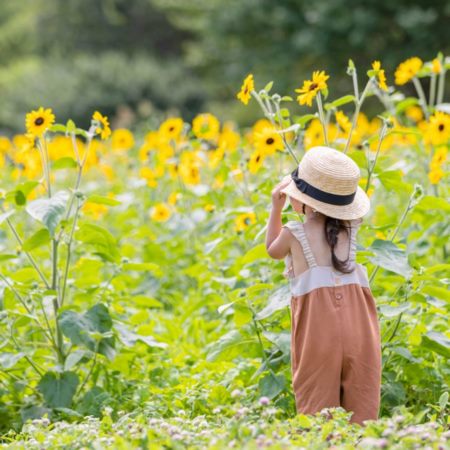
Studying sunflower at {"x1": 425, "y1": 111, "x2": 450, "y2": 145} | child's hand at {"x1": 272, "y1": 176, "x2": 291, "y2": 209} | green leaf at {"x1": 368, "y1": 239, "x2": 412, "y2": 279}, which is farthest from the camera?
sunflower at {"x1": 425, "y1": 111, "x2": 450, "y2": 145}

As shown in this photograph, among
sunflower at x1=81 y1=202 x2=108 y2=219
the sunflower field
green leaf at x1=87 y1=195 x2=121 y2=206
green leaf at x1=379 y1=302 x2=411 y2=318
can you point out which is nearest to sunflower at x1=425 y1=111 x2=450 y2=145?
the sunflower field

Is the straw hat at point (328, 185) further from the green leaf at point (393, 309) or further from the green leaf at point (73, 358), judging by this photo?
the green leaf at point (73, 358)

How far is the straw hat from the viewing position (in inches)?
119

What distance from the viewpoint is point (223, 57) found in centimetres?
2025

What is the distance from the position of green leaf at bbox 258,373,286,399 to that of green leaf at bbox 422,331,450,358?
564 mm

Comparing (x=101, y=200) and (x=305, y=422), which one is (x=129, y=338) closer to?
(x=101, y=200)

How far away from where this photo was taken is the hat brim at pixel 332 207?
3.03 m

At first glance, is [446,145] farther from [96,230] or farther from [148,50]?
[148,50]

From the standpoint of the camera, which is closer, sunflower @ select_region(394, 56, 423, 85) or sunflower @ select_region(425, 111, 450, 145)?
sunflower @ select_region(425, 111, 450, 145)

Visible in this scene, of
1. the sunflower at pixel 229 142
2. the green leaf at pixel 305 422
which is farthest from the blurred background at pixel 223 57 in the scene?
the green leaf at pixel 305 422

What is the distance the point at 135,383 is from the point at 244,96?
1337mm

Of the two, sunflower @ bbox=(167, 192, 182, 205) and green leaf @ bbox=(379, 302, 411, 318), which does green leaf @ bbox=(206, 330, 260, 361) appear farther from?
sunflower @ bbox=(167, 192, 182, 205)

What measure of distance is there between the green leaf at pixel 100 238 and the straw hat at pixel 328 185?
0.89 metres

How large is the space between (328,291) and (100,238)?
1.05 m
